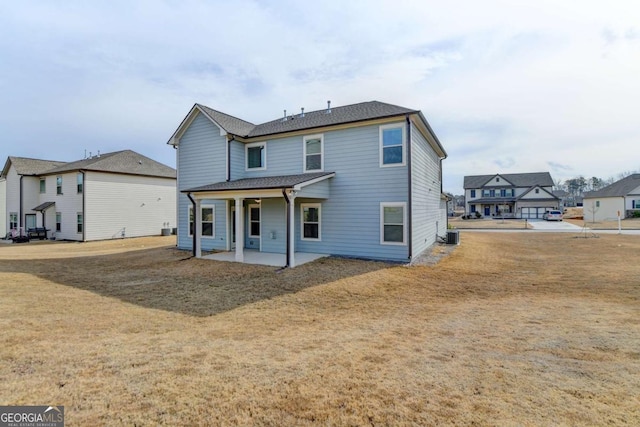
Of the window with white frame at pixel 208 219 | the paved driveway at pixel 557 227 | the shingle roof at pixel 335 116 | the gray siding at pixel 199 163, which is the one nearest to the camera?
the shingle roof at pixel 335 116

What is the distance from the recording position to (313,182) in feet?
38.5

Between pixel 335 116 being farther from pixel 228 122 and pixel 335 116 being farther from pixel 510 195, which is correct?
pixel 510 195

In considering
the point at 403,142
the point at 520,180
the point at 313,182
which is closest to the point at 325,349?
the point at 313,182

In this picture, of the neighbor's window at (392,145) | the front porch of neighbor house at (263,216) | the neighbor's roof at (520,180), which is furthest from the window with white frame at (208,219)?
the neighbor's roof at (520,180)

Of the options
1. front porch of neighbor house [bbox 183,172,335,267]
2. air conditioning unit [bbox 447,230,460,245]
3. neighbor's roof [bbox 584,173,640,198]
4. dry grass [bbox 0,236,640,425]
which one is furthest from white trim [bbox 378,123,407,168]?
neighbor's roof [bbox 584,173,640,198]

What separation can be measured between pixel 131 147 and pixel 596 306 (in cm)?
3241

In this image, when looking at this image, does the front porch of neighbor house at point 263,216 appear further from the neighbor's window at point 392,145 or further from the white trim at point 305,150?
the neighbor's window at point 392,145

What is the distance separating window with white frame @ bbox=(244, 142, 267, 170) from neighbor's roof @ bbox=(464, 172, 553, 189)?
169 ft

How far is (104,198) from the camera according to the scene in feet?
76.5

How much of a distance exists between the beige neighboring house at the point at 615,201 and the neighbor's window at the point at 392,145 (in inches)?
1643

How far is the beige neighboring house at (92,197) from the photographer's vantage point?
899 inches

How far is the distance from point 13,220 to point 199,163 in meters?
24.8

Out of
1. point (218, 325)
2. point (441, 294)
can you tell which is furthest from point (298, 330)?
point (441, 294)

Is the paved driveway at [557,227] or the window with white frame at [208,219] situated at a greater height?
the window with white frame at [208,219]
